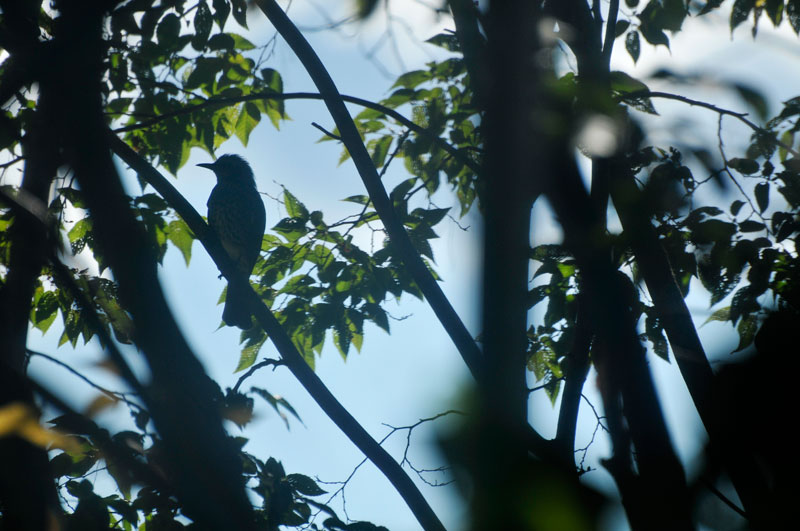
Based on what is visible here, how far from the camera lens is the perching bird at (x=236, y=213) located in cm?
651

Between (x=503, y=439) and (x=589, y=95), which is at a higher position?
(x=589, y=95)

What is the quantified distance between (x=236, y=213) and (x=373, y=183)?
4.22 m

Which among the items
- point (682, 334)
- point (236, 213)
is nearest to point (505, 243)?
point (682, 334)

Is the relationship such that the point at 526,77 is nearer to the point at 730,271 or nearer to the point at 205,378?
the point at 205,378

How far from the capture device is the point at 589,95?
111 centimetres

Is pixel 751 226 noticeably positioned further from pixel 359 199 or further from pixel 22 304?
pixel 22 304

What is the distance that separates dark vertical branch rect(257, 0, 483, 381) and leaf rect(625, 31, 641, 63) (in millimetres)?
1225

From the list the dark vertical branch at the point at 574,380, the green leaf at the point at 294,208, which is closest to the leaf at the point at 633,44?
the dark vertical branch at the point at 574,380

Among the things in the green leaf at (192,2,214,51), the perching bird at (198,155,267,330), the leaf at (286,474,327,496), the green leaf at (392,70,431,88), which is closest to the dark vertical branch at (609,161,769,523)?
the leaf at (286,474,327,496)

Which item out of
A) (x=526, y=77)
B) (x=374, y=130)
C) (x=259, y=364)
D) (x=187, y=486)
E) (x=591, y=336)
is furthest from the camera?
(x=374, y=130)

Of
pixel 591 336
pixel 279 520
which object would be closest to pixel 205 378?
pixel 279 520

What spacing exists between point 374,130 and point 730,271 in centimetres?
178

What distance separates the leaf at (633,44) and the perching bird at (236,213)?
4.12 m

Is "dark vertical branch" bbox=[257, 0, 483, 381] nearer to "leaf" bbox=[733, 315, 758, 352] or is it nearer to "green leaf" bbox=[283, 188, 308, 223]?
"green leaf" bbox=[283, 188, 308, 223]
